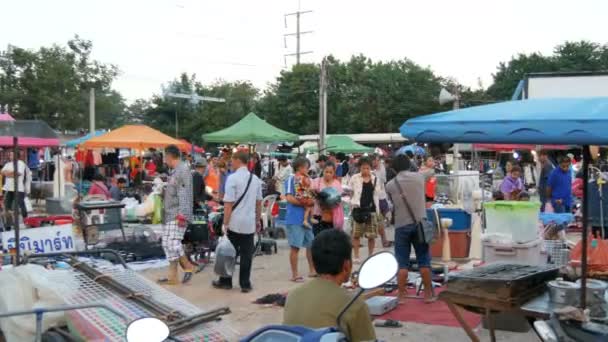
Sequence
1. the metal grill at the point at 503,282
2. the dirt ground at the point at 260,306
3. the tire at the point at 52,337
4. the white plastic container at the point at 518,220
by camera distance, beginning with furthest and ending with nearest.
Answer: the white plastic container at the point at 518,220
the dirt ground at the point at 260,306
the metal grill at the point at 503,282
the tire at the point at 52,337

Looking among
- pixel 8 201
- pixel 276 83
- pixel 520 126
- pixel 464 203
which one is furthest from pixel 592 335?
pixel 276 83

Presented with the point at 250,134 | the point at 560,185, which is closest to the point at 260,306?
the point at 560,185

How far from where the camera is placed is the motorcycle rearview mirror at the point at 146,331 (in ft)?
7.67

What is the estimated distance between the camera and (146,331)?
2.36 meters

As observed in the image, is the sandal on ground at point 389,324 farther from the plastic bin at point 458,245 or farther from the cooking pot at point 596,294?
the plastic bin at point 458,245

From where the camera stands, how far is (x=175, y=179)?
26.2 feet

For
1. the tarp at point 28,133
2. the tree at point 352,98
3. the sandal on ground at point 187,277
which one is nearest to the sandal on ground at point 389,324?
the sandal on ground at point 187,277

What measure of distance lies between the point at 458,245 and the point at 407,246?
11.1ft

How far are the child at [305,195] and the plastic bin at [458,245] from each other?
266 centimetres

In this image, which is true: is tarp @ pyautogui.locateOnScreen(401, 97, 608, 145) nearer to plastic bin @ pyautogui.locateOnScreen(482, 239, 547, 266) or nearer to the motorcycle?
the motorcycle

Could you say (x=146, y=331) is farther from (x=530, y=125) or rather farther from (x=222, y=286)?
(x=222, y=286)

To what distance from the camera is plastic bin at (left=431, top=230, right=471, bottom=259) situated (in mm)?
10055

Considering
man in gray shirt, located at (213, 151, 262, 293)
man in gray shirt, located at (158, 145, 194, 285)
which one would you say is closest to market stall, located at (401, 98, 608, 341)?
man in gray shirt, located at (213, 151, 262, 293)

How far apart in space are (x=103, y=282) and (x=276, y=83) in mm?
51675
